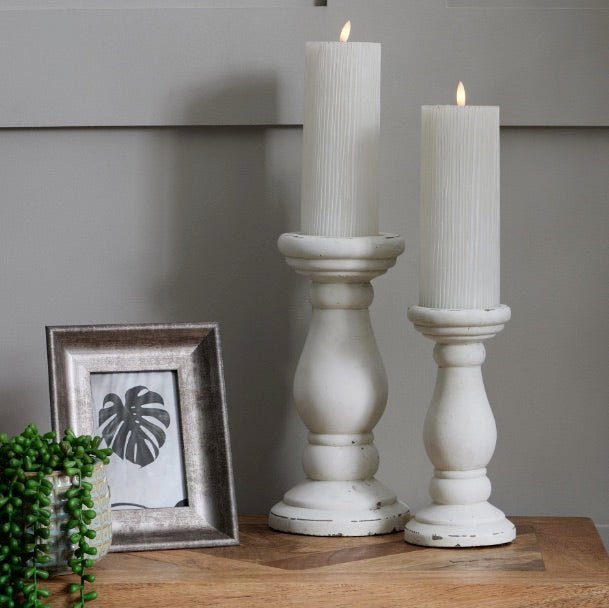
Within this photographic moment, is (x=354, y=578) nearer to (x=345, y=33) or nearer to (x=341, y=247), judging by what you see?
(x=341, y=247)

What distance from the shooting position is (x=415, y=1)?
1041mm

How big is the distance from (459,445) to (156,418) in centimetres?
28

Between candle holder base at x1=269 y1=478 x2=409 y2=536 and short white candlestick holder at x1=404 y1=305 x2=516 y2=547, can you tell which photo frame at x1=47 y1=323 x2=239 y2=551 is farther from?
short white candlestick holder at x1=404 y1=305 x2=516 y2=547

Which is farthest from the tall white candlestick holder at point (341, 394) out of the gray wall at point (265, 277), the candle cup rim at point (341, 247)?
the gray wall at point (265, 277)

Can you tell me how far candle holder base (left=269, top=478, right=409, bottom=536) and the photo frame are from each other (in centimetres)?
6

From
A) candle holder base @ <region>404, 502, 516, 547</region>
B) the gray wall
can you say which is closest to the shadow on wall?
the gray wall

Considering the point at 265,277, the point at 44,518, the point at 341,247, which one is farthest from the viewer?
the point at 265,277

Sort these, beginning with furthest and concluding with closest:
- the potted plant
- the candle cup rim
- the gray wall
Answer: the gray wall
the candle cup rim
the potted plant

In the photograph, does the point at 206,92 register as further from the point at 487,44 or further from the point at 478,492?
the point at 478,492

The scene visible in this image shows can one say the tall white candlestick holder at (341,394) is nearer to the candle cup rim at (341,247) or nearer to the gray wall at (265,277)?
the candle cup rim at (341,247)

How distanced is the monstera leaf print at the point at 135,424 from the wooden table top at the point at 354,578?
0.09 metres

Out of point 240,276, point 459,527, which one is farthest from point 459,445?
point 240,276

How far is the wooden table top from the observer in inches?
31.2

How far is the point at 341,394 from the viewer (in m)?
0.93
